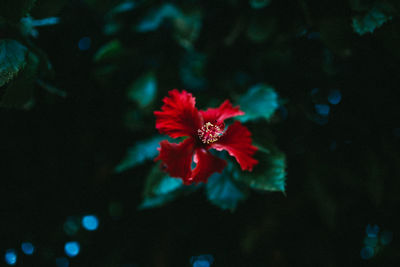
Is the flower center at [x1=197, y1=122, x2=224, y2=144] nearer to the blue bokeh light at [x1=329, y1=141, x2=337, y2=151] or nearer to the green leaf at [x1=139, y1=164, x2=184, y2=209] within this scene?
the green leaf at [x1=139, y1=164, x2=184, y2=209]

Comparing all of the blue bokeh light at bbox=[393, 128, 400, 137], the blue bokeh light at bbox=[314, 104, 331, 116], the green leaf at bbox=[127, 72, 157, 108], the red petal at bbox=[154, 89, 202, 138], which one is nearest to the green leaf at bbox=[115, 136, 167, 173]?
→ the green leaf at bbox=[127, 72, 157, 108]

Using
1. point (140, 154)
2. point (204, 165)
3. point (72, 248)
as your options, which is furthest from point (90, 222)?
point (204, 165)

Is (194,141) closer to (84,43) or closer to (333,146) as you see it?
(333,146)

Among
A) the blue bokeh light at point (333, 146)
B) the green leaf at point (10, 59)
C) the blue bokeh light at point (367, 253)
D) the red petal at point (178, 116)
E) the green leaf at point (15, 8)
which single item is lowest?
the blue bokeh light at point (367, 253)

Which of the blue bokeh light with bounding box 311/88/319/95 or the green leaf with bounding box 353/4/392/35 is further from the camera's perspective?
the blue bokeh light with bounding box 311/88/319/95

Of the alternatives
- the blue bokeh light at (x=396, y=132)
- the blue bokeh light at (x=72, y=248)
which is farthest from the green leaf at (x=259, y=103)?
the blue bokeh light at (x=72, y=248)

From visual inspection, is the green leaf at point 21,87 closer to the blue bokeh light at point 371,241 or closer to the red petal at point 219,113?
the red petal at point 219,113
